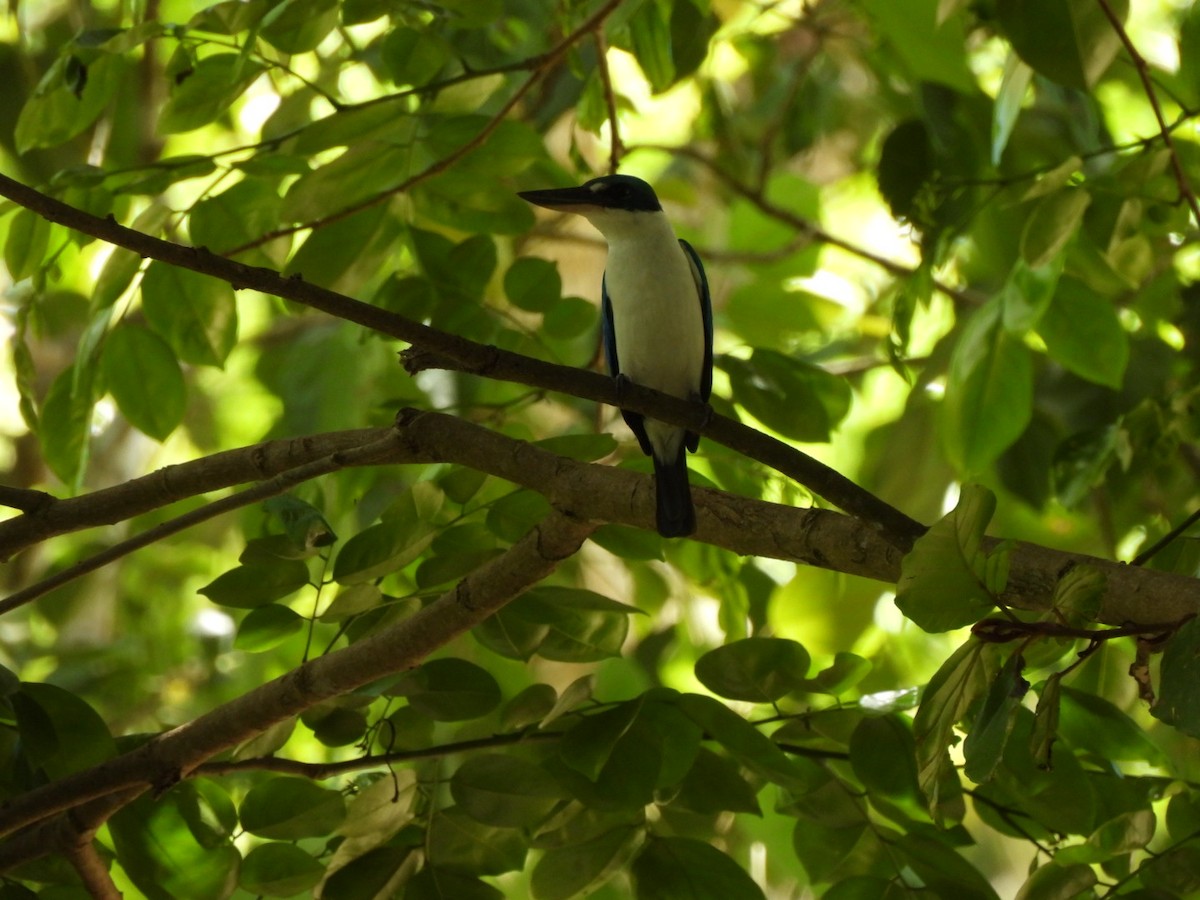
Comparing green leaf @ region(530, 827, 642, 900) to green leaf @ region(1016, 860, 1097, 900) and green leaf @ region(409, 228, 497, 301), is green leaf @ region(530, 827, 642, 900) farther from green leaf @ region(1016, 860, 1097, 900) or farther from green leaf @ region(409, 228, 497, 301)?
green leaf @ region(409, 228, 497, 301)

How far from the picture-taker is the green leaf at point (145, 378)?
2.26m

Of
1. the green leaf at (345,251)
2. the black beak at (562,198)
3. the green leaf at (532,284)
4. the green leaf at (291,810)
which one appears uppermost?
the black beak at (562,198)

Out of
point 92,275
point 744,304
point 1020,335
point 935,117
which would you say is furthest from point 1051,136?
point 92,275

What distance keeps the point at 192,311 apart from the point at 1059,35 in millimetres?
1666

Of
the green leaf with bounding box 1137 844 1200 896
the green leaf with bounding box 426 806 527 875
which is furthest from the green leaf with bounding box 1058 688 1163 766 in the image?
the green leaf with bounding box 426 806 527 875

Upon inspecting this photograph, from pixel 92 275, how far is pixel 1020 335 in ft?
15.4

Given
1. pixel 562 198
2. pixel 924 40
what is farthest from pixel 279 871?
pixel 924 40

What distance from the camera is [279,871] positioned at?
1811 millimetres

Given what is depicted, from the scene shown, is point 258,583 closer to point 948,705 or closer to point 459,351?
point 459,351

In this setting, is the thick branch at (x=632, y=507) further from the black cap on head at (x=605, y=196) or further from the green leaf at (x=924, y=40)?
the green leaf at (x=924, y=40)

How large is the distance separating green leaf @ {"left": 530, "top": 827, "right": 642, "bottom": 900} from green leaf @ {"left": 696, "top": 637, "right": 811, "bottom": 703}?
0.90ft

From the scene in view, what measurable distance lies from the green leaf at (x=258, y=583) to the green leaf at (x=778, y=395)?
1034 millimetres

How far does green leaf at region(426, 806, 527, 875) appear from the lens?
5.95ft

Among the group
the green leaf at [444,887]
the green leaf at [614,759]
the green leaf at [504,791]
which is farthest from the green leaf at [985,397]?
the green leaf at [444,887]
